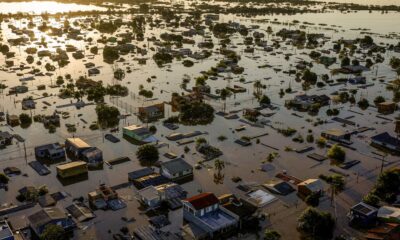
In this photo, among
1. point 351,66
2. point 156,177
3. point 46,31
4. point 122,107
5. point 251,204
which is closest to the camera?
point 251,204

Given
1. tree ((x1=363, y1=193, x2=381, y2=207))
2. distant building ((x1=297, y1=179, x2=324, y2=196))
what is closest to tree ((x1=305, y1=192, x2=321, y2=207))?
distant building ((x1=297, y1=179, x2=324, y2=196))

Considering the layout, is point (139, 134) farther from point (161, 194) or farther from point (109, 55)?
point (109, 55)

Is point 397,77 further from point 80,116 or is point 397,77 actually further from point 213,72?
point 80,116

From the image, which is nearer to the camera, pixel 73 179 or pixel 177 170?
pixel 177 170

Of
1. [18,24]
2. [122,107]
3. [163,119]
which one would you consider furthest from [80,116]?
[18,24]

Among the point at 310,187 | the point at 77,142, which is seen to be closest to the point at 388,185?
the point at 310,187

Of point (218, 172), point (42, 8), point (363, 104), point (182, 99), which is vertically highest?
point (42, 8)

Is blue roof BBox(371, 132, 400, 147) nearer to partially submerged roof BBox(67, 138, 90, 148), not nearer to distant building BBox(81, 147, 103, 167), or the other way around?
distant building BBox(81, 147, 103, 167)
